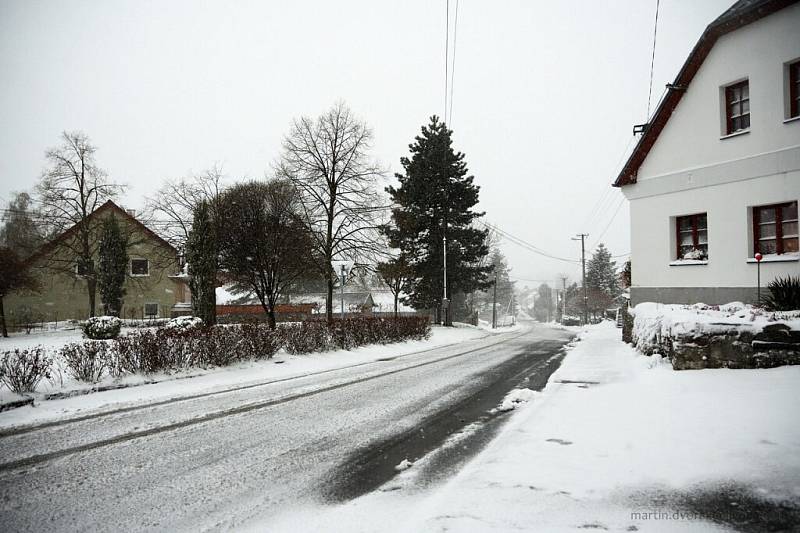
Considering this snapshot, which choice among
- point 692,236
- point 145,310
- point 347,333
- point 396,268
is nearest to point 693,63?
point 692,236

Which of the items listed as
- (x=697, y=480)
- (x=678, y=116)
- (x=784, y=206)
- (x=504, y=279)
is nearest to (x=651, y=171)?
(x=678, y=116)

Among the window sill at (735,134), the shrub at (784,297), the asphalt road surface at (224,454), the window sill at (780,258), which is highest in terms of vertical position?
the window sill at (735,134)

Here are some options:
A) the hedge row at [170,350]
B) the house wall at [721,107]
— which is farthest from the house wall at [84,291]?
the house wall at [721,107]

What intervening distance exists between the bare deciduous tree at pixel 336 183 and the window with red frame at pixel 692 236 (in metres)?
17.0

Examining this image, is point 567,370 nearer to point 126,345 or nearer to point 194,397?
point 194,397

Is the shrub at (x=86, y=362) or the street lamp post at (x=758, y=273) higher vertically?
the street lamp post at (x=758, y=273)

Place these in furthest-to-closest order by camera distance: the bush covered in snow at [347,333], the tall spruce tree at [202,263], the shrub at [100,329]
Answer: the tall spruce tree at [202,263] → the shrub at [100,329] → the bush covered in snow at [347,333]

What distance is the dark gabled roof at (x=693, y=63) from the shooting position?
11.3 meters

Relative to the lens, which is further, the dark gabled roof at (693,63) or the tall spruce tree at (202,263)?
the tall spruce tree at (202,263)

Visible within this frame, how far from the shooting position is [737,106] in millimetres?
12281

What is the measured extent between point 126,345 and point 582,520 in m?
10.0

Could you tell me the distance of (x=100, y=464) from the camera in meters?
4.77

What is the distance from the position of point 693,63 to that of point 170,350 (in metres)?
16.2

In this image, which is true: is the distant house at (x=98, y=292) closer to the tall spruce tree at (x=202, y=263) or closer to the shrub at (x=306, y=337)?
the tall spruce tree at (x=202, y=263)
